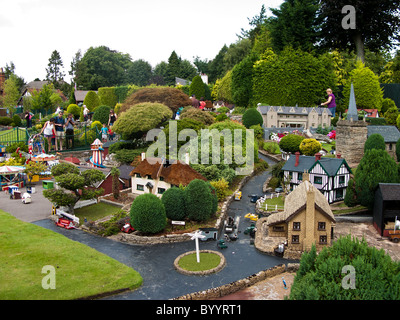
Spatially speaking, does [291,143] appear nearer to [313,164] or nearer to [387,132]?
[387,132]

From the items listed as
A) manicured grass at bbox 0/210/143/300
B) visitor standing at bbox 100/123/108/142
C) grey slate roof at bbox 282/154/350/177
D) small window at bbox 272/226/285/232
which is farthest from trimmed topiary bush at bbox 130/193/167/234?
visitor standing at bbox 100/123/108/142

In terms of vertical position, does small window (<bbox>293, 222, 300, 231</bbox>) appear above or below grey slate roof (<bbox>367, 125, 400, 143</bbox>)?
below

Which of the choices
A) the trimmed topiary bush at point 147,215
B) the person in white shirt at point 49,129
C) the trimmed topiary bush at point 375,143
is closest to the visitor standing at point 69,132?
the person in white shirt at point 49,129

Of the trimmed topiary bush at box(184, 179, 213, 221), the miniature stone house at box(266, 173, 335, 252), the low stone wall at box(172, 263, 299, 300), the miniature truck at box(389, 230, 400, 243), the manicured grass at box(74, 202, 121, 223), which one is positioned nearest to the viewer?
the low stone wall at box(172, 263, 299, 300)

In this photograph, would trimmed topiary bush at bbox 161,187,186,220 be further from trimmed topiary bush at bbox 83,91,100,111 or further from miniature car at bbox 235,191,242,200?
trimmed topiary bush at bbox 83,91,100,111

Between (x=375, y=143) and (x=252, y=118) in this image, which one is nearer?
(x=375, y=143)

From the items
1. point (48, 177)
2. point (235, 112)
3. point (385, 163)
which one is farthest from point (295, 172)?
point (235, 112)

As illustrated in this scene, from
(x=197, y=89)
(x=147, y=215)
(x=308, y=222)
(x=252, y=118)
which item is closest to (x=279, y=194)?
(x=308, y=222)

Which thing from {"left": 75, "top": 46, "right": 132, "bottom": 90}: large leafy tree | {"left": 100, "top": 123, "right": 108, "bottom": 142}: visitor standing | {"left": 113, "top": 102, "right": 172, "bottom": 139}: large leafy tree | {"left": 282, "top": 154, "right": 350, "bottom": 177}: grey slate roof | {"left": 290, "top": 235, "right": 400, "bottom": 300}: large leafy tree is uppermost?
{"left": 75, "top": 46, "right": 132, "bottom": 90}: large leafy tree
